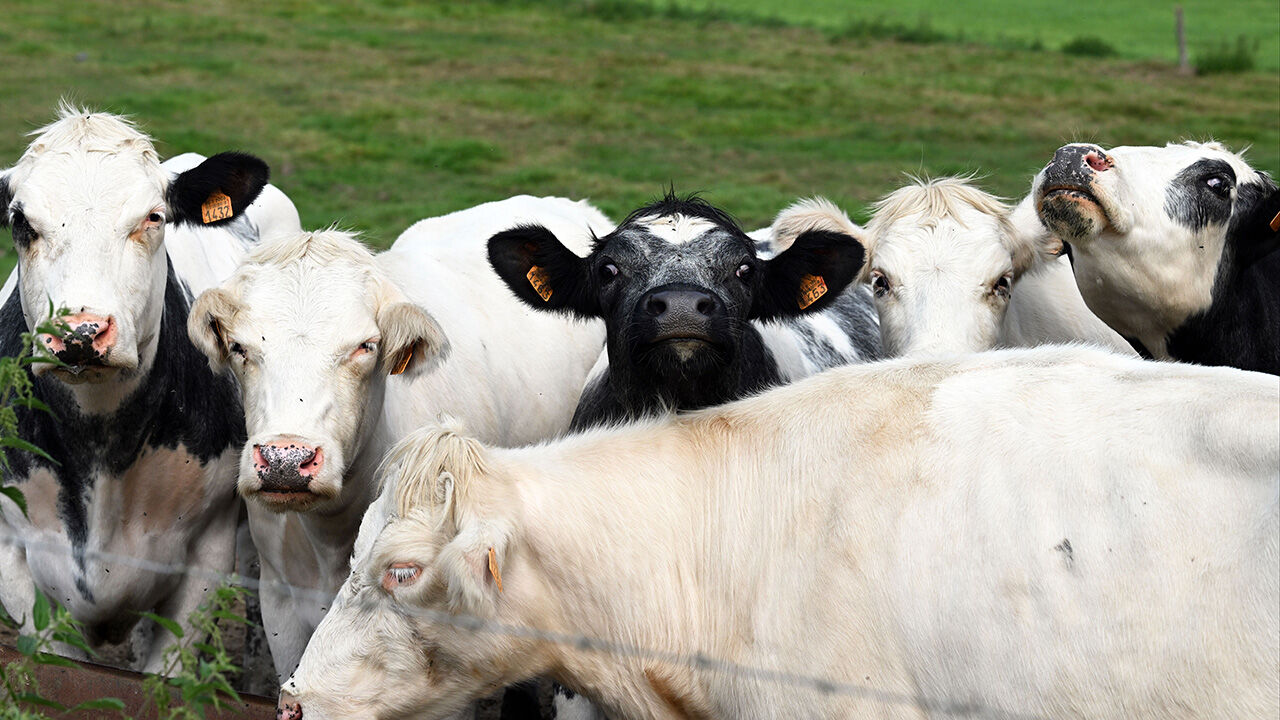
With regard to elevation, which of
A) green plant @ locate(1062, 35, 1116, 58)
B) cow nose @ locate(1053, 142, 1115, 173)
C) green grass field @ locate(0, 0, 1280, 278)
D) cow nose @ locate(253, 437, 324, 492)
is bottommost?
green grass field @ locate(0, 0, 1280, 278)

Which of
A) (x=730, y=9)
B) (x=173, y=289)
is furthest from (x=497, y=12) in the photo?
(x=173, y=289)

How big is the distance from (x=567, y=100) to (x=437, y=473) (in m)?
Answer: 16.1

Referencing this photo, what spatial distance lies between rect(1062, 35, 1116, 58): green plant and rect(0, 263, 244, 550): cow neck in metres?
19.6

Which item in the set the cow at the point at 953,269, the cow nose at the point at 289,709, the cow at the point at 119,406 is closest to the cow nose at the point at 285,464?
the cow at the point at 119,406

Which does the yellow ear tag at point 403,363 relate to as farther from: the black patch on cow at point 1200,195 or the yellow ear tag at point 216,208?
the black patch on cow at point 1200,195

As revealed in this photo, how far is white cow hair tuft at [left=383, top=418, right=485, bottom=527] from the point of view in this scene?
10.7ft

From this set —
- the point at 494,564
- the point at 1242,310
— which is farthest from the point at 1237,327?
the point at 494,564

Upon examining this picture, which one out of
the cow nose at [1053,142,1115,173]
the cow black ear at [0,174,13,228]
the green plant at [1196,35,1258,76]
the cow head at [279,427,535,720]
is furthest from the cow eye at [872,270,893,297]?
the green plant at [1196,35,1258,76]

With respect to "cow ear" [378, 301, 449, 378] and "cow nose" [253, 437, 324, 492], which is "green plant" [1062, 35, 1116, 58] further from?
"cow nose" [253, 437, 324, 492]

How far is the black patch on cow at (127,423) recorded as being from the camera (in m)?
4.65

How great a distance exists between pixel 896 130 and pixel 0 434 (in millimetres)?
Result: 14153

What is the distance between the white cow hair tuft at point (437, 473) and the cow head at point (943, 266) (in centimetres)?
183

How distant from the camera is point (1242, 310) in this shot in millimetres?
4797

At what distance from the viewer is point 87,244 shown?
170 inches
